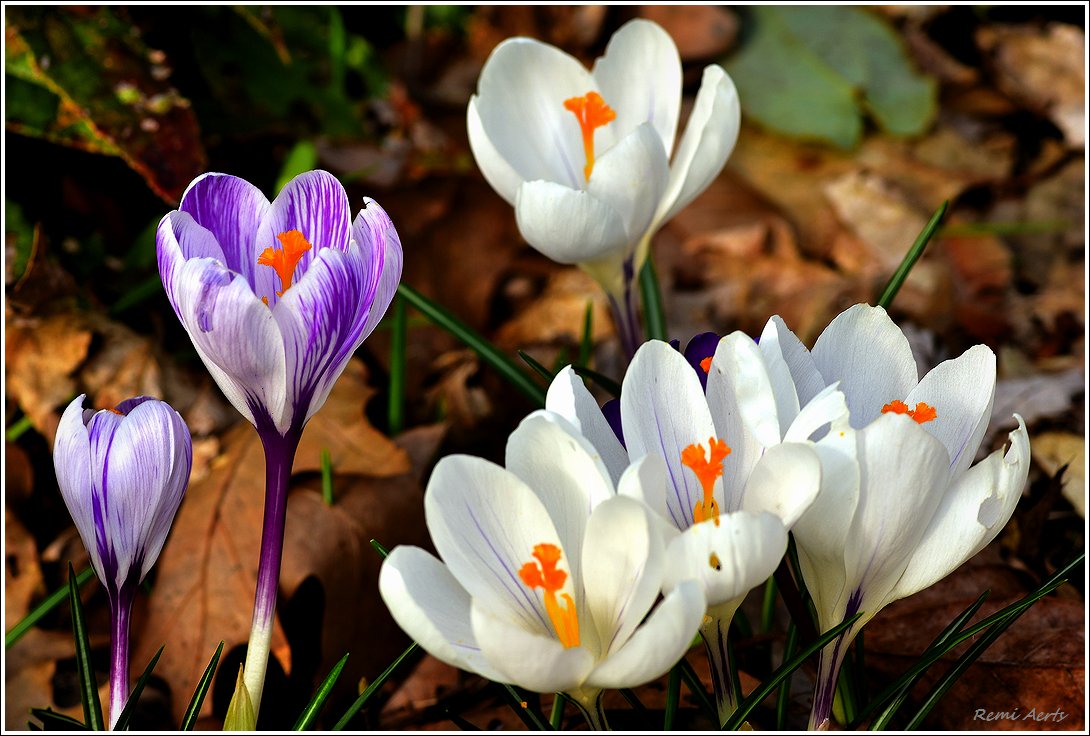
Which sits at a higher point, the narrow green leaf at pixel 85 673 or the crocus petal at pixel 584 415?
the crocus petal at pixel 584 415

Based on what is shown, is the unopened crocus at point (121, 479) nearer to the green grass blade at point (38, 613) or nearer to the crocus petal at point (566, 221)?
the green grass blade at point (38, 613)

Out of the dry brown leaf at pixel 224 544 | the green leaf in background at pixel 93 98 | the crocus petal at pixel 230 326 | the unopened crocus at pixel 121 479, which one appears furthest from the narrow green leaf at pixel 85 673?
the green leaf in background at pixel 93 98

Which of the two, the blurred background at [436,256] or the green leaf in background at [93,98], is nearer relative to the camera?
the blurred background at [436,256]

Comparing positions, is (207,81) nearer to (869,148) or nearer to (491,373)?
(491,373)

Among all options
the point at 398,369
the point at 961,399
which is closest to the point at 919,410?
the point at 961,399

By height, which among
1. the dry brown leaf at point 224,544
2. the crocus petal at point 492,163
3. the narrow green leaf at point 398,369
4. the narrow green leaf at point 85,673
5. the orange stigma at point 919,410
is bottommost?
the dry brown leaf at point 224,544

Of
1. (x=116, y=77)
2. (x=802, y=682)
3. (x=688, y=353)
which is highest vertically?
(x=688, y=353)

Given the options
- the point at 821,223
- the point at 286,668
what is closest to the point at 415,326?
the point at 286,668
